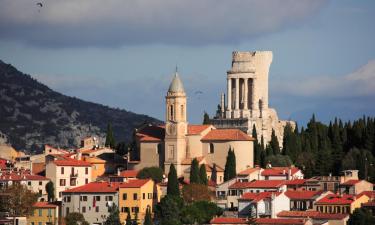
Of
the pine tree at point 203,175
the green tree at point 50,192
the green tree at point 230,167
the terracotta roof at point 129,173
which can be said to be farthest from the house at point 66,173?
the green tree at point 230,167

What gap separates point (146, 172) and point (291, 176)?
1103 cm

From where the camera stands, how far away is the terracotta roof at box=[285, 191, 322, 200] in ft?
315

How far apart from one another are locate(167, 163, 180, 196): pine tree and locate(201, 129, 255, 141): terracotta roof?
9930 mm

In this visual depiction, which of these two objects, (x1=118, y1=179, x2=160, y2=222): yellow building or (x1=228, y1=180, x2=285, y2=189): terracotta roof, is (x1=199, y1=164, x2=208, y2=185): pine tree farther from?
(x1=118, y1=179, x2=160, y2=222): yellow building

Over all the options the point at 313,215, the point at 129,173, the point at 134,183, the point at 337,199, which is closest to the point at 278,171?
the point at 337,199

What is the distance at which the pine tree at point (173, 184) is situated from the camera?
9650 cm

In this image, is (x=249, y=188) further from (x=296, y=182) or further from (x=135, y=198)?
(x=135, y=198)

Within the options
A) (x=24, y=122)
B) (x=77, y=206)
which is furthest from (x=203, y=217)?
(x=24, y=122)

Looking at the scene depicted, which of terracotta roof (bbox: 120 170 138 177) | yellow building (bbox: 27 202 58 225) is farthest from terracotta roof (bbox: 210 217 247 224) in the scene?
terracotta roof (bbox: 120 170 138 177)

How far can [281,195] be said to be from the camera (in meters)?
94.7

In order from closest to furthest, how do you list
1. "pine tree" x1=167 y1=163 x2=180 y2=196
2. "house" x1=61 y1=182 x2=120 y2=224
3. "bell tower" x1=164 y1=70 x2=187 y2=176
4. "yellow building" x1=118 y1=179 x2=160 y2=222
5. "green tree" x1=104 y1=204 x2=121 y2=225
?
"green tree" x1=104 y1=204 x2=121 y2=225 → "pine tree" x1=167 y1=163 x2=180 y2=196 → "yellow building" x1=118 y1=179 x2=160 y2=222 → "house" x1=61 y1=182 x2=120 y2=224 → "bell tower" x1=164 y1=70 x2=187 y2=176

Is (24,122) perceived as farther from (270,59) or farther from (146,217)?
(146,217)

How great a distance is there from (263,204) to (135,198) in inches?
376

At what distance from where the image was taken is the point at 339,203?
93625 millimetres
